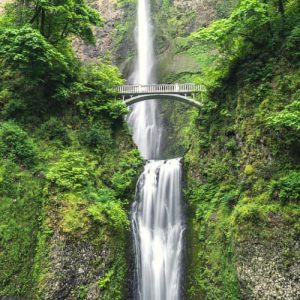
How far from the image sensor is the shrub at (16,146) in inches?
589

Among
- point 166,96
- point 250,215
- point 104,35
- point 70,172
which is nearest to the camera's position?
point 250,215

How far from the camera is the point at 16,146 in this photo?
50.1 ft

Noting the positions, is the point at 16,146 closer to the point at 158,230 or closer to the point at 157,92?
the point at 158,230

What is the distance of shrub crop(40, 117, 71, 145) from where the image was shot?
1706 cm

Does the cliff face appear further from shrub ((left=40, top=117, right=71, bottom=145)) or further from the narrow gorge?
shrub ((left=40, top=117, right=71, bottom=145))

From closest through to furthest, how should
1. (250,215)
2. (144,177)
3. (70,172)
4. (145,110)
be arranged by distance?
(250,215) < (70,172) < (144,177) < (145,110)

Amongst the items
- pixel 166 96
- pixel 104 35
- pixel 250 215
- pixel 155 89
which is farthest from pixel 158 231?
pixel 104 35

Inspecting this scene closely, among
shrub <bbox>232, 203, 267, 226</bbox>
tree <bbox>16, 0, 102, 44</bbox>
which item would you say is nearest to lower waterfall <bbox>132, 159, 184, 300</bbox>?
shrub <bbox>232, 203, 267, 226</bbox>

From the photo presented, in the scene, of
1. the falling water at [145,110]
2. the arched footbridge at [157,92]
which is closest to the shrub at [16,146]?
the arched footbridge at [157,92]

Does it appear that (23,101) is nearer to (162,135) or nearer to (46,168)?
(46,168)

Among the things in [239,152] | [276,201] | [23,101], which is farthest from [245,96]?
[23,101]

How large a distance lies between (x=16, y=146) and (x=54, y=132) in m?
2.36

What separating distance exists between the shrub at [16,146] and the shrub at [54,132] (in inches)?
49.3

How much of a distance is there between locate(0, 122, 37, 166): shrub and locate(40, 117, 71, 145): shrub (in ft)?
4.11
